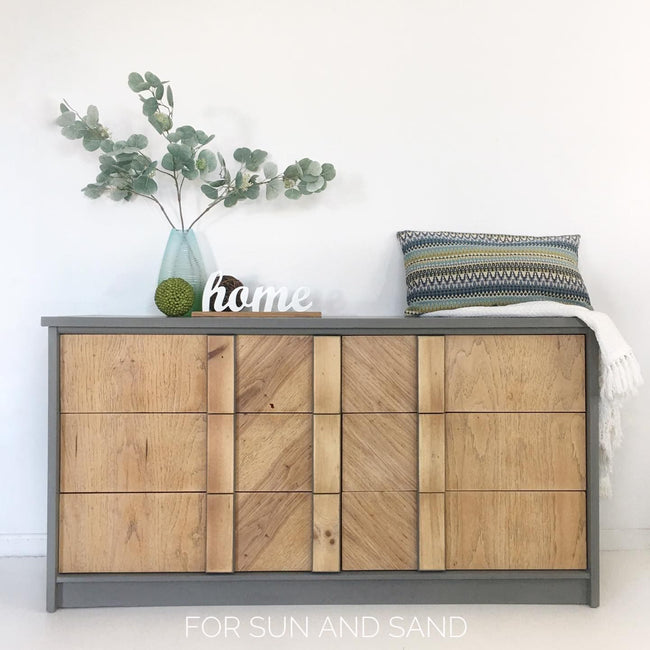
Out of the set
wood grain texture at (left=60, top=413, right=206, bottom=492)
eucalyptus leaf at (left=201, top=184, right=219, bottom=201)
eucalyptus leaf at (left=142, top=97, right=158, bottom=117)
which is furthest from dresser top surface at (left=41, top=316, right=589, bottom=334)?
eucalyptus leaf at (left=142, top=97, right=158, bottom=117)

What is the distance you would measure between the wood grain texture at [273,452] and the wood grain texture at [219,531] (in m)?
→ 0.06

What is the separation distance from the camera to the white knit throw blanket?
1729mm

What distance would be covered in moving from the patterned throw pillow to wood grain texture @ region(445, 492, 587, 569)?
587mm

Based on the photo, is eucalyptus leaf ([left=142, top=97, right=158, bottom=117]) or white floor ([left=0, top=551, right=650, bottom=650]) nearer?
white floor ([left=0, top=551, right=650, bottom=650])

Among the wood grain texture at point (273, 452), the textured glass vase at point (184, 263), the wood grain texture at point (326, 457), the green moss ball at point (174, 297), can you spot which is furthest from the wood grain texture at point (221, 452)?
the textured glass vase at point (184, 263)

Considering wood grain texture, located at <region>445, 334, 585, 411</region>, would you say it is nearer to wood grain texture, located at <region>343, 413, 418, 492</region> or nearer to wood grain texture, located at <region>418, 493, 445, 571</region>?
wood grain texture, located at <region>343, 413, 418, 492</region>

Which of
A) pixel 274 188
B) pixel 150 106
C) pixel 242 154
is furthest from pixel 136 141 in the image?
pixel 274 188

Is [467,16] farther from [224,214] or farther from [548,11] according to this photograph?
[224,214]

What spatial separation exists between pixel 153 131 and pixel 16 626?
1.52 meters

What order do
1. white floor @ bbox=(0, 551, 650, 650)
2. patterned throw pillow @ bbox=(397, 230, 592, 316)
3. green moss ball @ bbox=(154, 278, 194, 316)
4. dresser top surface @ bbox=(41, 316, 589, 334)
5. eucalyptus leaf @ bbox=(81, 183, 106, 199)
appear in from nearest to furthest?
1. white floor @ bbox=(0, 551, 650, 650)
2. dresser top surface @ bbox=(41, 316, 589, 334)
3. green moss ball @ bbox=(154, 278, 194, 316)
4. patterned throw pillow @ bbox=(397, 230, 592, 316)
5. eucalyptus leaf @ bbox=(81, 183, 106, 199)

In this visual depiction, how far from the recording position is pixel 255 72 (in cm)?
222

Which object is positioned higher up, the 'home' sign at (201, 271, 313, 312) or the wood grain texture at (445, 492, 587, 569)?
the 'home' sign at (201, 271, 313, 312)

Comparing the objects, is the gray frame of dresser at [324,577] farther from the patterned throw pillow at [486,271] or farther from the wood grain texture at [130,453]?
the patterned throw pillow at [486,271]

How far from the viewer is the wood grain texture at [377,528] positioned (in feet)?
5.95
